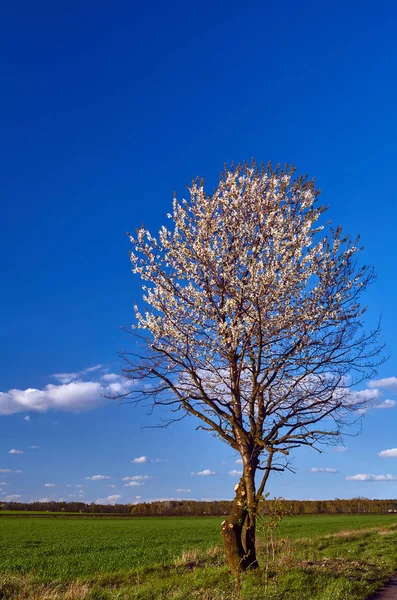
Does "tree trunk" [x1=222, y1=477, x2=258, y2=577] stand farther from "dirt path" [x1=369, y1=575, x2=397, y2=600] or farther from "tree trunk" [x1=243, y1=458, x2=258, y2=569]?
"dirt path" [x1=369, y1=575, x2=397, y2=600]

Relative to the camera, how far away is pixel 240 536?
15.2 metres

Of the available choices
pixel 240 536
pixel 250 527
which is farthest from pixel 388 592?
pixel 240 536

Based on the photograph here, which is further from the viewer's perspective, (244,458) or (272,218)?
(272,218)

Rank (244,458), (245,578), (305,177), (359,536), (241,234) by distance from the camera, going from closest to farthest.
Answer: (245,578) < (244,458) < (241,234) < (305,177) < (359,536)

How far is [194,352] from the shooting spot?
1673 cm

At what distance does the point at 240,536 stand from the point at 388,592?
157 inches

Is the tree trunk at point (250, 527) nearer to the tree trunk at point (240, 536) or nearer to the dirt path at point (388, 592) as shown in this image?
the tree trunk at point (240, 536)

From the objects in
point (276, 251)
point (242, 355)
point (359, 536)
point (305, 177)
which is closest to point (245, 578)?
point (242, 355)

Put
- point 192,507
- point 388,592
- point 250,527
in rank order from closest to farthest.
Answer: point 388,592
point 250,527
point 192,507

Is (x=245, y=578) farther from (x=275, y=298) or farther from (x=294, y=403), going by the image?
(x=275, y=298)

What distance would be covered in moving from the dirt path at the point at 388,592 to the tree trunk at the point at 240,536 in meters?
3.40

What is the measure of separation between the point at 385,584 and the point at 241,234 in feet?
35.0

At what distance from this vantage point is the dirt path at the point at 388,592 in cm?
1253

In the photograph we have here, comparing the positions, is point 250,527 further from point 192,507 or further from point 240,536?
point 192,507
